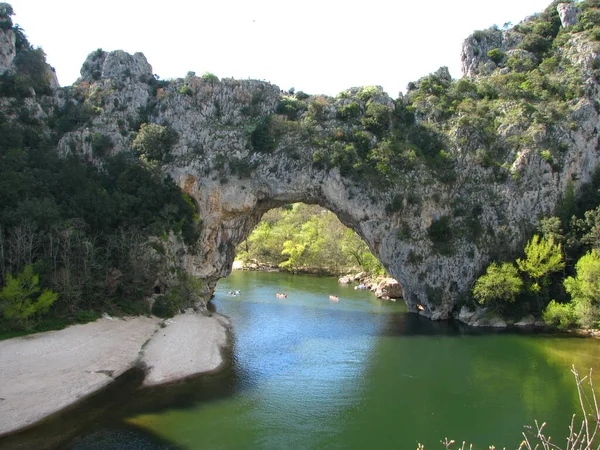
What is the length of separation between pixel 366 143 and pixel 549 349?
86.0 feet

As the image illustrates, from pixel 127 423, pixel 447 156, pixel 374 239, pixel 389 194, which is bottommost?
pixel 127 423

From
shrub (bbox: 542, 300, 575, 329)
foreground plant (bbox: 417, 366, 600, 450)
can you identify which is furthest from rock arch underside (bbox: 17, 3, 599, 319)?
foreground plant (bbox: 417, 366, 600, 450)

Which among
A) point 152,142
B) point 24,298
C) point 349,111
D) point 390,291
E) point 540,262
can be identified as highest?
point 349,111

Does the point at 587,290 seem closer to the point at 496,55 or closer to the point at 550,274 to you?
the point at 550,274

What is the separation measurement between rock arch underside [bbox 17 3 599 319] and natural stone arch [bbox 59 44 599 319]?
0.11 meters

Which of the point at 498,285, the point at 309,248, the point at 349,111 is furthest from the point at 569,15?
the point at 309,248

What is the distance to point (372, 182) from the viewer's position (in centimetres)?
4884

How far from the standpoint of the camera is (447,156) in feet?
166

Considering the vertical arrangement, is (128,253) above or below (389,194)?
below

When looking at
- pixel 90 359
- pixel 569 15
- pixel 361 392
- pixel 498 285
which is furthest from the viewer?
pixel 569 15

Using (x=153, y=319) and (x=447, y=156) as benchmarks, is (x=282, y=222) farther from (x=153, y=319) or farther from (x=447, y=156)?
(x=153, y=319)

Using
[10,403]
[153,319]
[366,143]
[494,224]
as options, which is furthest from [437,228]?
[10,403]

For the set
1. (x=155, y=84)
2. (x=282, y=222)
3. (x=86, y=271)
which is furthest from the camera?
(x=282, y=222)

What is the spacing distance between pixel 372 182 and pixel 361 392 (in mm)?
25871
